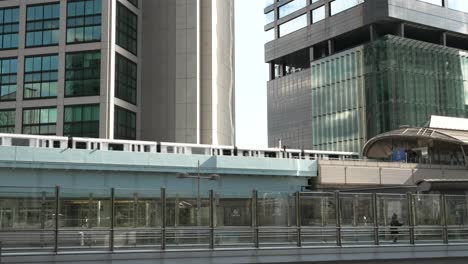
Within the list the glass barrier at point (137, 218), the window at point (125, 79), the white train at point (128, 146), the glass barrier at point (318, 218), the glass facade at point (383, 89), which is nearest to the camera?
the glass barrier at point (137, 218)

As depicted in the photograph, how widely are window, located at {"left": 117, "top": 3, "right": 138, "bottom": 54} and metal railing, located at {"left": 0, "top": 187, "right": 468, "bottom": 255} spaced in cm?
4631

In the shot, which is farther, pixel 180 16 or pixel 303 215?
pixel 180 16

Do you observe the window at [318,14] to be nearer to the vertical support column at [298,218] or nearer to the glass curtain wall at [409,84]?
the glass curtain wall at [409,84]

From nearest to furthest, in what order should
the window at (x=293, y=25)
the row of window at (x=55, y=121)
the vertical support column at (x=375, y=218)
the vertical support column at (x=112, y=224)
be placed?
the vertical support column at (x=112, y=224) < the vertical support column at (x=375, y=218) < the row of window at (x=55, y=121) < the window at (x=293, y=25)

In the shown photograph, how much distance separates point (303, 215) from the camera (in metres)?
22.4

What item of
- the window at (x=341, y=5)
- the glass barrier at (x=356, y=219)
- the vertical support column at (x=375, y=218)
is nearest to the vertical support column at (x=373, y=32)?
the window at (x=341, y=5)

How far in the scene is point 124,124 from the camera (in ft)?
216

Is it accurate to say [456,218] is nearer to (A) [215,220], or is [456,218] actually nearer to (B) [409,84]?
(A) [215,220]

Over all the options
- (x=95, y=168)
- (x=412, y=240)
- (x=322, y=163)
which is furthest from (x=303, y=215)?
(x=322, y=163)

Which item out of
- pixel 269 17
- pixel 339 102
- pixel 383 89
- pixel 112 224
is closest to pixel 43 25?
pixel 112 224

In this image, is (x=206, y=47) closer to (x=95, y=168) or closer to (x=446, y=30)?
(x=95, y=168)

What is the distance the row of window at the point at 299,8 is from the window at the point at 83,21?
50.9 meters

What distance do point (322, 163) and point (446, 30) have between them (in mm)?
56543

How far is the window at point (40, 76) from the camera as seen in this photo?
63.0 meters
